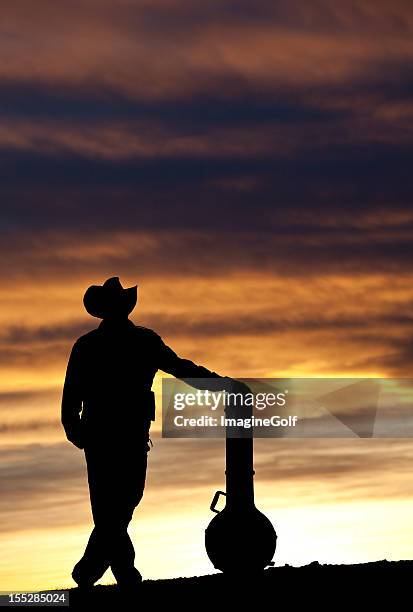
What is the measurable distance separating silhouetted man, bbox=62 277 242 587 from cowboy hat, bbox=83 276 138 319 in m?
0.01

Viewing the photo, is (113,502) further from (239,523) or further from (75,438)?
(239,523)

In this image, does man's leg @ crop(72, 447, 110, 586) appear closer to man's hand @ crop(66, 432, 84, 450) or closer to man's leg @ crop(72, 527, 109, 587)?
man's leg @ crop(72, 527, 109, 587)

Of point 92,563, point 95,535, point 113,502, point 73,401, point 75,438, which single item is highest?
point 73,401

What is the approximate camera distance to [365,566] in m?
16.7

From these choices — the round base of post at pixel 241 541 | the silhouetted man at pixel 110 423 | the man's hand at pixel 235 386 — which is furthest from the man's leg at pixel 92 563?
the man's hand at pixel 235 386

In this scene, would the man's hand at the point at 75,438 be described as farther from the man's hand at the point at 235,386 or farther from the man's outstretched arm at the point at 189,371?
the man's hand at the point at 235,386

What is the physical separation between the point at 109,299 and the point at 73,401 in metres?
1.21

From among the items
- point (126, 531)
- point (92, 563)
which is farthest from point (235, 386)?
point (92, 563)

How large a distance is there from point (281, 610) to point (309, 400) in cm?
422

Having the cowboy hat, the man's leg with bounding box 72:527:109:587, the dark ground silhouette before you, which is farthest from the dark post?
the cowboy hat

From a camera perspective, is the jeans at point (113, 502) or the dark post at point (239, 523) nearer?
the jeans at point (113, 502)

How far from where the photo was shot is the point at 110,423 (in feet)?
49.2

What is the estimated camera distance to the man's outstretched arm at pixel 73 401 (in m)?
15.0

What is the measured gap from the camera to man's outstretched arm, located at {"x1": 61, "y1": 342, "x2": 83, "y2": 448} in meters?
15.0
